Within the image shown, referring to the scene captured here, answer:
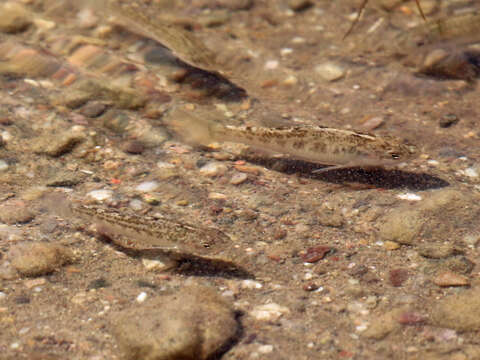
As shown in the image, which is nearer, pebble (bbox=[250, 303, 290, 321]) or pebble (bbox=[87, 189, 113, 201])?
pebble (bbox=[250, 303, 290, 321])

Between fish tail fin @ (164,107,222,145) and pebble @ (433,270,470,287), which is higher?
fish tail fin @ (164,107,222,145)

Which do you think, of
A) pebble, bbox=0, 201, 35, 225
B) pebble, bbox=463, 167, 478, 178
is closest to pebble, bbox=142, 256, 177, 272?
pebble, bbox=0, 201, 35, 225

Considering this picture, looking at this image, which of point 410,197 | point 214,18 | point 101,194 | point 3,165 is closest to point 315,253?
point 410,197

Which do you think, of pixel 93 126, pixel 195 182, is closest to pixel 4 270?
pixel 195 182

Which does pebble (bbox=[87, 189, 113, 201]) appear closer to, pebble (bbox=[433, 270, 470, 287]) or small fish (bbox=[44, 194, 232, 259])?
small fish (bbox=[44, 194, 232, 259])

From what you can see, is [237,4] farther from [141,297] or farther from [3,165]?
[141,297]
